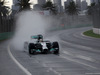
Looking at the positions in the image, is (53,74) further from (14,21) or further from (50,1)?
(50,1)

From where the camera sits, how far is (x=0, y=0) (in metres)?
80.3

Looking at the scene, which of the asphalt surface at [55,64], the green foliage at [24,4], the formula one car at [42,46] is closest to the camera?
the asphalt surface at [55,64]

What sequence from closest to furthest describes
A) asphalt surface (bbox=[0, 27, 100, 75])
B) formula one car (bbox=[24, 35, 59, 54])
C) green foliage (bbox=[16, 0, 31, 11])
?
asphalt surface (bbox=[0, 27, 100, 75])
formula one car (bbox=[24, 35, 59, 54])
green foliage (bbox=[16, 0, 31, 11])

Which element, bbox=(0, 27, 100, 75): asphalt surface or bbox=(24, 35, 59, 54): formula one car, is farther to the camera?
bbox=(24, 35, 59, 54): formula one car

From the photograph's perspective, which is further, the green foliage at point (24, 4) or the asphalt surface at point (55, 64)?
the green foliage at point (24, 4)

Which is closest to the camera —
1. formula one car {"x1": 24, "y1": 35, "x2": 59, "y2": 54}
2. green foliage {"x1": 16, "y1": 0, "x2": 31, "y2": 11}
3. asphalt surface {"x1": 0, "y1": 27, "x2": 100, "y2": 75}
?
asphalt surface {"x1": 0, "y1": 27, "x2": 100, "y2": 75}

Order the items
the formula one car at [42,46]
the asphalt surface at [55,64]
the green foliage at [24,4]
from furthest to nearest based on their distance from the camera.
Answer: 1. the green foliage at [24,4]
2. the formula one car at [42,46]
3. the asphalt surface at [55,64]

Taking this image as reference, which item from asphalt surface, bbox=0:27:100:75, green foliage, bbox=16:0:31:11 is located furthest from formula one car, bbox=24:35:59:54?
green foliage, bbox=16:0:31:11

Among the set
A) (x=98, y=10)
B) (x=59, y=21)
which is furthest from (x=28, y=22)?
(x=59, y=21)

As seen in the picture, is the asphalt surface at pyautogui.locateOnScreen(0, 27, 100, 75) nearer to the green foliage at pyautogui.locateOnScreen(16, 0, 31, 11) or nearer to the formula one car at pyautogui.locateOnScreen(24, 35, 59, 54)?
the formula one car at pyautogui.locateOnScreen(24, 35, 59, 54)

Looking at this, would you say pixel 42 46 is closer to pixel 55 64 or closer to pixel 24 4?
pixel 55 64

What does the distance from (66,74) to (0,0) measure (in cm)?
7144

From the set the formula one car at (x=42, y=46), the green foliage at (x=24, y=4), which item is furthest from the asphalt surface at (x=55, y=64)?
the green foliage at (x=24, y=4)

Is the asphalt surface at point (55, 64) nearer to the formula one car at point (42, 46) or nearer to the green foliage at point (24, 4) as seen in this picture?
the formula one car at point (42, 46)
